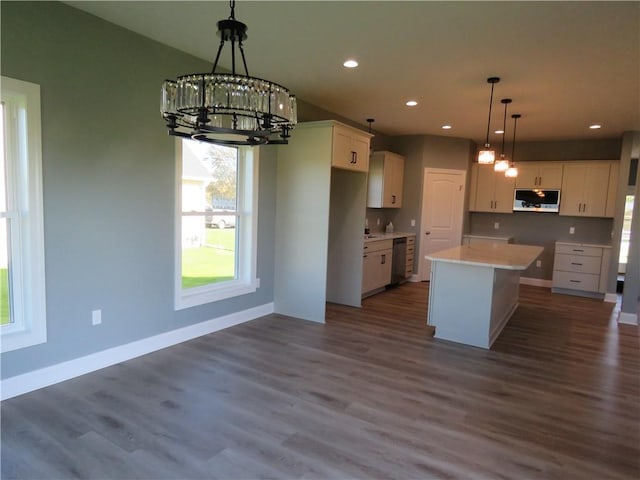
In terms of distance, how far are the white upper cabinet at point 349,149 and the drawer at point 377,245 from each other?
3.81ft

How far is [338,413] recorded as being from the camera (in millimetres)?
2689

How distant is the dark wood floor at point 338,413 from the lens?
7.09 feet

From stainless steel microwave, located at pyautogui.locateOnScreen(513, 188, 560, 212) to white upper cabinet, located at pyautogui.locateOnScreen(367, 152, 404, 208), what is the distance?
2.41 metres

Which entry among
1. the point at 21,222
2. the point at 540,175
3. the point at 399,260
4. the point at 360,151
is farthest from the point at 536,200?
the point at 21,222

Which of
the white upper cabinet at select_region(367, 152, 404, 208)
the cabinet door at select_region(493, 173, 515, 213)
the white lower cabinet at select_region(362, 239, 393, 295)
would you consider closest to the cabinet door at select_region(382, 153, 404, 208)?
the white upper cabinet at select_region(367, 152, 404, 208)

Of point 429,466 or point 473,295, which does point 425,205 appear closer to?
point 473,295

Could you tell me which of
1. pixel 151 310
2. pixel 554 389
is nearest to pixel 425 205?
pixel 554 389

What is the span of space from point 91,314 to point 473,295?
3486mm

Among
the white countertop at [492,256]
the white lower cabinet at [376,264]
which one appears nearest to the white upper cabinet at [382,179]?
the white lower cabinet at [376,264]

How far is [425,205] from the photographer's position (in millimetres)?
7309

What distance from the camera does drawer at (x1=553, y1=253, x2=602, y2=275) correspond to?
6539mm

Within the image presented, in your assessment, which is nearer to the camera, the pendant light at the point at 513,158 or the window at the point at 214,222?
the window at the point at 214,222

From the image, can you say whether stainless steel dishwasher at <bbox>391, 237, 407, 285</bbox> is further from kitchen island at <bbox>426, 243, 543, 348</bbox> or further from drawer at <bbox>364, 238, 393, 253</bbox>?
kitchen island at <bbox>426, 243, 543, 348</bbox>

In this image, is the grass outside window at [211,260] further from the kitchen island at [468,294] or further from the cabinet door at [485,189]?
the cabinet door at [485,189]
